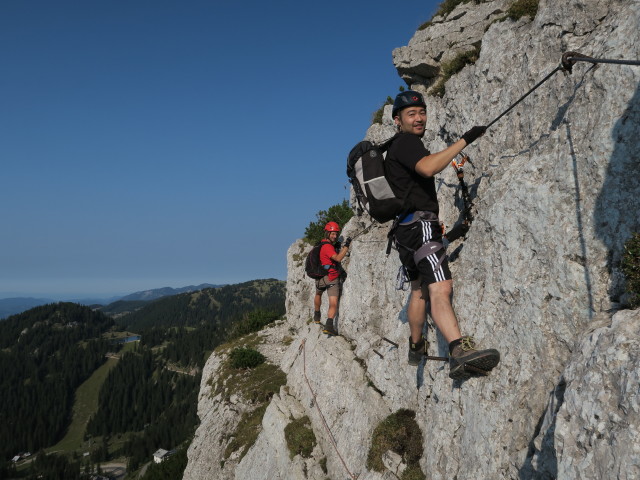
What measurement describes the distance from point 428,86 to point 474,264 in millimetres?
11017

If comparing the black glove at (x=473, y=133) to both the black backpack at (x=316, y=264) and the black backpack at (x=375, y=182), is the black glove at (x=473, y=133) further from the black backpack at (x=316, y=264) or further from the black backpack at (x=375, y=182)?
the black backpack at (x=316, y=264)

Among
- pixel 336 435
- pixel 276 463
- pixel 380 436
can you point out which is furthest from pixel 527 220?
pixel 276 463

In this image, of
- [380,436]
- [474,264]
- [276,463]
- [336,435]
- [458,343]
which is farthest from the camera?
[276,463]

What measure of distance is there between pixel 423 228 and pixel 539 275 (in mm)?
2422

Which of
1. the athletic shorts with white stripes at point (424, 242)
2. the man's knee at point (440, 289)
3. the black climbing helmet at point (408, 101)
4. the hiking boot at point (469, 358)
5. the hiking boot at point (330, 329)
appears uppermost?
the black climbing helmet at point (408, 101)

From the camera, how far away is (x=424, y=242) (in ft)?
27.1

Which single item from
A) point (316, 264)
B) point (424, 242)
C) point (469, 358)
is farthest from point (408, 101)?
point (316, 264)

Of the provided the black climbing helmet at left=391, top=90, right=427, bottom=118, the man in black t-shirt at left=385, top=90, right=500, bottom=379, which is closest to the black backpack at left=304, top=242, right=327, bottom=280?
the man in black t-shirt at left=385, top=90, right=500, bottom=379

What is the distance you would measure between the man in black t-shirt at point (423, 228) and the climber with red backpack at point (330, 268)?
8.46 meters

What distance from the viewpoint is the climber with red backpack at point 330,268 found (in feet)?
57.3

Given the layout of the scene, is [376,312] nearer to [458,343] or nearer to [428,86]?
[458,343]

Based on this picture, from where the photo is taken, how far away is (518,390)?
714 centimetres

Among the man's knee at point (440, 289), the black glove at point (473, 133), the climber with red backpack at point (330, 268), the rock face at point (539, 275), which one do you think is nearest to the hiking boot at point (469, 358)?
the rock face at point (539, 275)

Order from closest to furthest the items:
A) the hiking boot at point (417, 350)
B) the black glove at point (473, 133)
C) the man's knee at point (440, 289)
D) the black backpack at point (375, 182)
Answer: the black glove at point (473, 133) < the man's knee at point (440, 289) < the black backpack at point (375, 182) < the hiking boot at point (417, 350)
